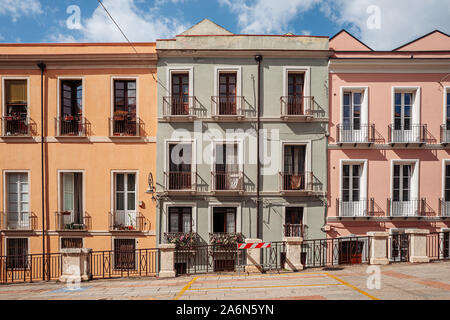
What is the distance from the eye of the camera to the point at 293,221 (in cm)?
1391

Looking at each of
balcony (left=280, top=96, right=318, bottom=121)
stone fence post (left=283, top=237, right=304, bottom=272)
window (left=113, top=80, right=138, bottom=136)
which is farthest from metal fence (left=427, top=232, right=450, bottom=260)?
window (left=113, top=80, right=138, bottom=136)

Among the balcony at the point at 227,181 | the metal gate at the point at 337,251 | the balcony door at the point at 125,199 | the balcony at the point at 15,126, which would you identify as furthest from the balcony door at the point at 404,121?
the balcony at the point at 15,126

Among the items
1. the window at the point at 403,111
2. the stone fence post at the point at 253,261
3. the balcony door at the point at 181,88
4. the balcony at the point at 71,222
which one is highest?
the balcony door at the point at 181,88

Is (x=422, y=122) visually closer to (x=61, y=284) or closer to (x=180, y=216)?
(x=180, y=216)

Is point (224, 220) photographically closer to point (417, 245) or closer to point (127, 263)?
point (127, 263)

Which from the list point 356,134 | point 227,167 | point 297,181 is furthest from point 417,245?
point 227,167

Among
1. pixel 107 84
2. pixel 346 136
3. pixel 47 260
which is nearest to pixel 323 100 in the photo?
pixel 346 136

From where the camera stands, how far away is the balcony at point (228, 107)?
44.5ft

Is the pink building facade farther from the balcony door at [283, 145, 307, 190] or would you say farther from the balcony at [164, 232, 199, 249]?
the balcony at [164, 232, 199, 249]

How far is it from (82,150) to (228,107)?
8.02 meters

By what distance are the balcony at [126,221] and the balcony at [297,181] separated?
292 inches

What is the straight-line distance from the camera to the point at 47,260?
529 inches

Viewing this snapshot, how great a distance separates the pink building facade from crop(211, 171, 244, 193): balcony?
474 cm

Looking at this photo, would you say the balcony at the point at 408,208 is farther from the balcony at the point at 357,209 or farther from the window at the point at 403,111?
the window at the point at 403,111
